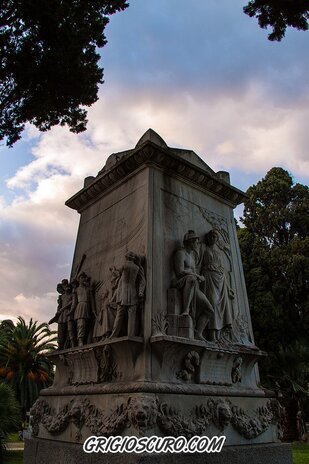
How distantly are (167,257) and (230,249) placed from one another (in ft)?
7.72

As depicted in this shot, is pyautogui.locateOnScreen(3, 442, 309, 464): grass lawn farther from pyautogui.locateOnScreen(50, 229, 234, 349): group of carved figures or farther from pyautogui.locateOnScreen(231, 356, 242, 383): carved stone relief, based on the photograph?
pyautogui.locateOnScreen(50, 229, 234, 349): group of carved figures

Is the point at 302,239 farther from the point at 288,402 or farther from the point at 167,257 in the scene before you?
the point at 167,257

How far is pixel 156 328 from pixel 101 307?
170 cm

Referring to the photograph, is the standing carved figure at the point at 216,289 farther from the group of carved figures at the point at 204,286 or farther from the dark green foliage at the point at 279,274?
the dark green foliage at the point at 279,274

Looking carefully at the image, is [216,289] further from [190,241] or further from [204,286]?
[190,241]

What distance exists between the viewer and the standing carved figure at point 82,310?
331 inches

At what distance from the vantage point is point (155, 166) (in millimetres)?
8609

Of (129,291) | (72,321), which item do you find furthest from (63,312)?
(129,291)

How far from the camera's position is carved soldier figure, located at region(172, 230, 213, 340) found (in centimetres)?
752

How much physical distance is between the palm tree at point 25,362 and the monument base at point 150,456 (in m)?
23.4

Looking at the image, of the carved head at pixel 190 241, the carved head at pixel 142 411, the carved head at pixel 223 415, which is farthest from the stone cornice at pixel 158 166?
the carved head at pixel 223 415

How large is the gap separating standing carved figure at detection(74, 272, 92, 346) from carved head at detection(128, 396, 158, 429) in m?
2.44

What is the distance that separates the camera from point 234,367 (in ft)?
26.2

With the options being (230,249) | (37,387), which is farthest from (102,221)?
(37,387)
